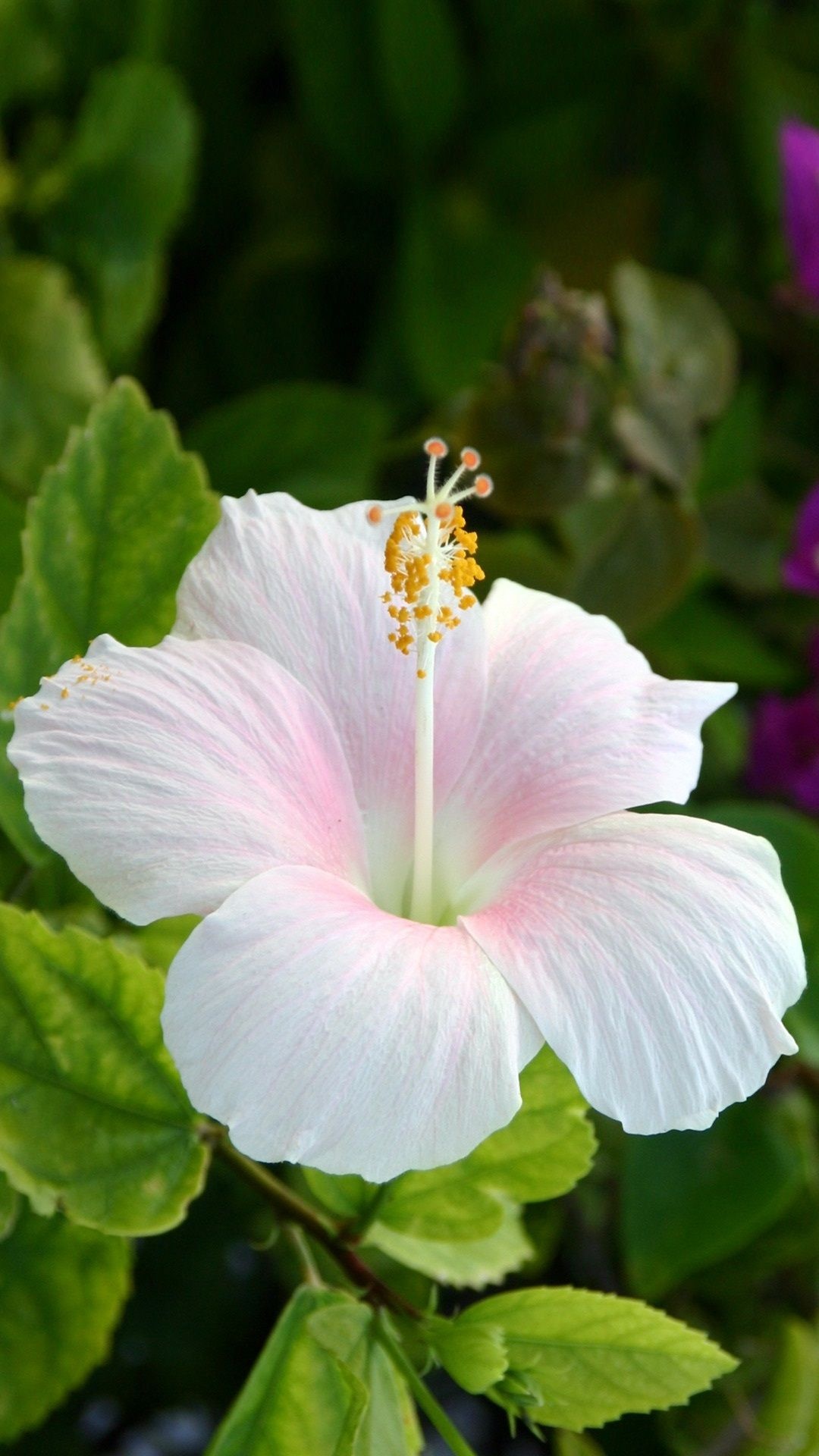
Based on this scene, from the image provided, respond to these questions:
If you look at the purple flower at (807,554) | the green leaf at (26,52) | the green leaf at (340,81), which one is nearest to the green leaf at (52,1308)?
the purple flower at (807,554)

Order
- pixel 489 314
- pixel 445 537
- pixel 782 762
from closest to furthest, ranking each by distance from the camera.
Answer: pixel 445 537, pixel 782 762, pixel 489 314

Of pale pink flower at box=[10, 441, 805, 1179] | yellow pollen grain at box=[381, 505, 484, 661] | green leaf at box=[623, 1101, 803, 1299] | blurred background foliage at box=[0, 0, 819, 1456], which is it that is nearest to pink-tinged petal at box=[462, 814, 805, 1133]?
pale pink flower at box=[10, 441, 805, 1179]

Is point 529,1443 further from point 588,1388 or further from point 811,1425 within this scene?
point 588,1388

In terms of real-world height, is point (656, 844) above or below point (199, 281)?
above

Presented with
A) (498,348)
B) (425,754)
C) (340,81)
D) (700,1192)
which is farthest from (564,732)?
(340,81)

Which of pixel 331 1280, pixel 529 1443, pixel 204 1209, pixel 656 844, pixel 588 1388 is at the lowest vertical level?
pixel 529 1443

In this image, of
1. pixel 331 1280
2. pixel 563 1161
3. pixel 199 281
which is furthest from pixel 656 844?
pixel 199 281

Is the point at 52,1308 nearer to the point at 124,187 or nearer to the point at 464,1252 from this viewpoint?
the point at 464,1252

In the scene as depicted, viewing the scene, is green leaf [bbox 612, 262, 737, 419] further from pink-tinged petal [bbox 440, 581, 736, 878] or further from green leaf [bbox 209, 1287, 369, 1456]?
green leaf [bbox 209, 1287, 369, 1456]
